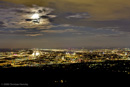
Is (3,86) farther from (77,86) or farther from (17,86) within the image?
(77,86)

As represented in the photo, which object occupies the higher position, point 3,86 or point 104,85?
point 3,86

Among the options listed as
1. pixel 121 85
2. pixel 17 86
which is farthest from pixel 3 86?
pixel 121 85

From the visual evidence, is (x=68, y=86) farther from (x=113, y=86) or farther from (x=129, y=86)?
(x=129, y=86)

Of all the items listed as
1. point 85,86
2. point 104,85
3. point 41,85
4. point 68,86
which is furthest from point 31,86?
point 104,85

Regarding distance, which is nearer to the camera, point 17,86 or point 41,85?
point 17,86

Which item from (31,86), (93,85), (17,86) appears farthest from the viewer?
(93,85)

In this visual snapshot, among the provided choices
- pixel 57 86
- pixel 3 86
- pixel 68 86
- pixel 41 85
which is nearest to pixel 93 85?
pixel 68 86

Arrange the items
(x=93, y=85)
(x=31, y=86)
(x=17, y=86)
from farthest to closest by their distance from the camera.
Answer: (x=93, y=85) < (x=31, y=86) < (x=17, y=86)

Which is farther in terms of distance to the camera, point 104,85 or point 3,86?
point 104,85

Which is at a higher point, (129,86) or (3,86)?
(3,86)
